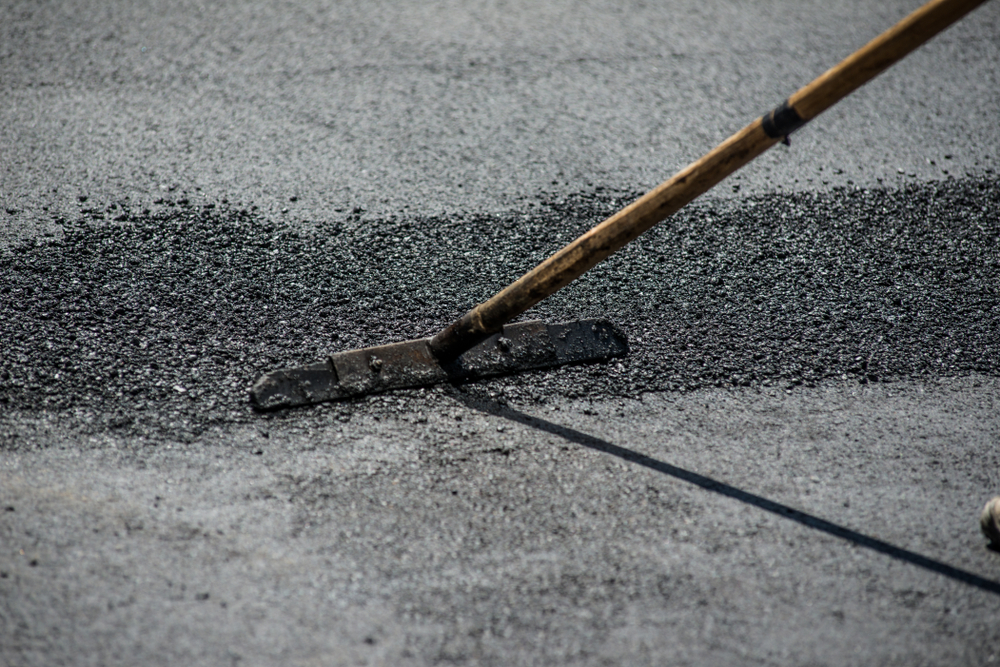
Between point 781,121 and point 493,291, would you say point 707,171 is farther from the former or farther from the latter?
point 493,291

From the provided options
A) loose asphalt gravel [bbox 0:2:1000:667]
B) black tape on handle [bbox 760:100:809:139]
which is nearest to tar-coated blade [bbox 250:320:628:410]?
loose asphalt gravel [bbox 0:2:1000:667]

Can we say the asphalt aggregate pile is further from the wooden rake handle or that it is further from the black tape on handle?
the black tape on handle

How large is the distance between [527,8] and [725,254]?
298cm

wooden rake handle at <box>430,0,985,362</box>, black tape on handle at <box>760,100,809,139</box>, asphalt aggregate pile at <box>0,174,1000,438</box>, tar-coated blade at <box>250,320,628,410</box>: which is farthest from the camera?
asphalt aggregate pile at <box>0,174,1000,438</box>

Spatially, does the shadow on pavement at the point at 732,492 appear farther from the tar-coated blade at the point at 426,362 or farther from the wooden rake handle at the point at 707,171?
the wooden rake handle at the point at 707,171

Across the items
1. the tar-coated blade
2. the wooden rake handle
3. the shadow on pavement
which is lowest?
the shadow on pavement

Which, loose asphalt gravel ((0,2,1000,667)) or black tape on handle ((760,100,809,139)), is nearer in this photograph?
loose asphalt gravel ((0,2,1000,667))

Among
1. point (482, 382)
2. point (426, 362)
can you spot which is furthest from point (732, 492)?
point (426, 362)

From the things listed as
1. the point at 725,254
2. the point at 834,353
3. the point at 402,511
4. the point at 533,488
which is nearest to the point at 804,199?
the point at 725,254

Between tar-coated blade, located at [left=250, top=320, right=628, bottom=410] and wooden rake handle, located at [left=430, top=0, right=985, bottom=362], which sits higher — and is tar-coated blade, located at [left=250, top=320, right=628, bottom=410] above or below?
below

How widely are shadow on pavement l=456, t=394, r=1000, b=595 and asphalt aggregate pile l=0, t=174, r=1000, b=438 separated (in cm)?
14

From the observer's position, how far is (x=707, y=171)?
7.60ft

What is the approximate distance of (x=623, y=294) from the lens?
10.8 feet

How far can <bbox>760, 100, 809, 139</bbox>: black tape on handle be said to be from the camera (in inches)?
→ 86.0
